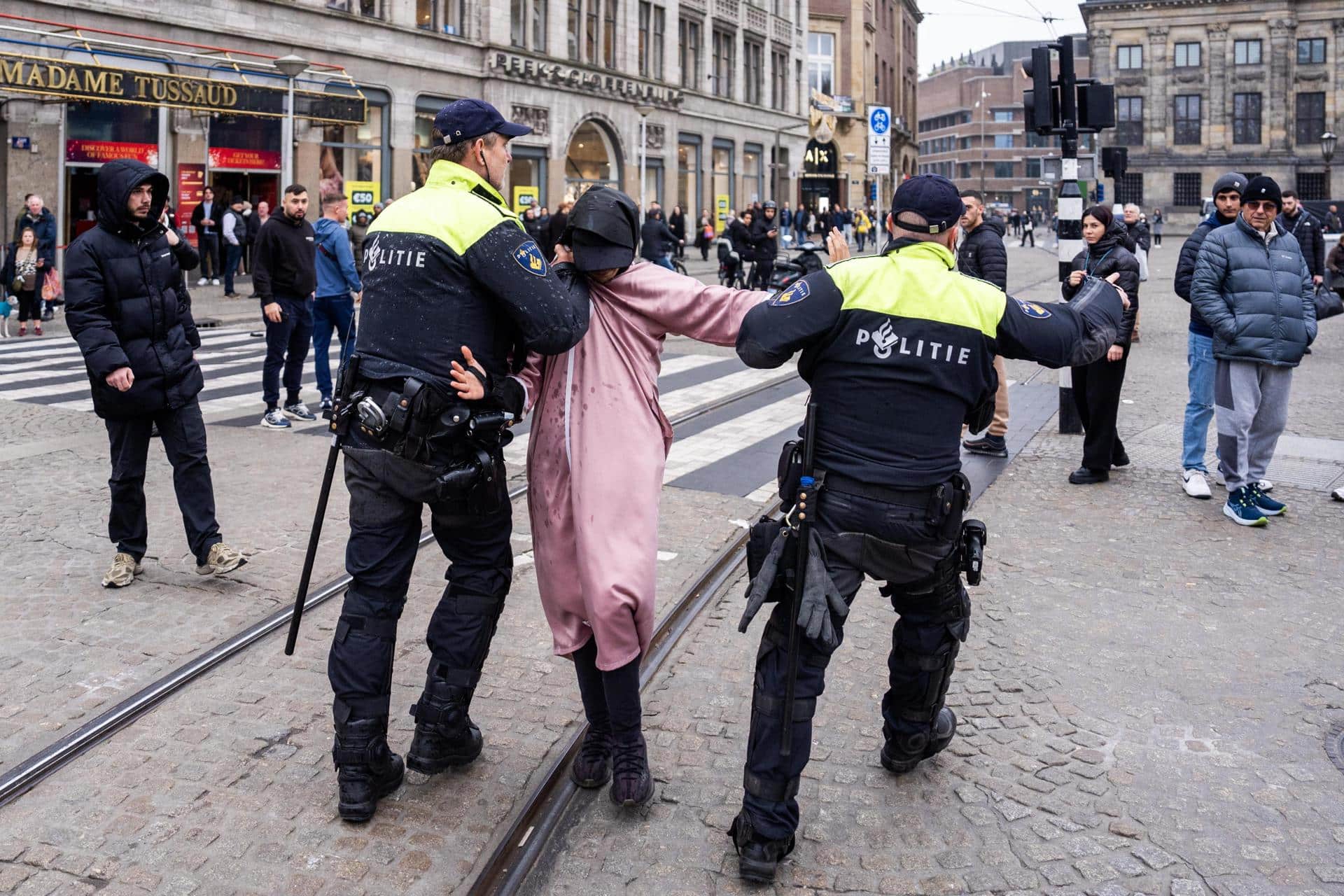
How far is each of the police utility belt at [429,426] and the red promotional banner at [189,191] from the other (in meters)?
22.9

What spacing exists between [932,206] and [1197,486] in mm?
5163

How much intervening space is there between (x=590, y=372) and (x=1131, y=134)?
86148 mm

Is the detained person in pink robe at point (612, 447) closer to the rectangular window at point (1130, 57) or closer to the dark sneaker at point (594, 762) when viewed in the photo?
the dark sneaker at point (594, 762)

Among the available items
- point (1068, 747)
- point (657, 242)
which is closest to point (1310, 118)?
point (657, 242)

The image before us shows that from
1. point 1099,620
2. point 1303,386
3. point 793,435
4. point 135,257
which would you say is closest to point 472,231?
point 135,257

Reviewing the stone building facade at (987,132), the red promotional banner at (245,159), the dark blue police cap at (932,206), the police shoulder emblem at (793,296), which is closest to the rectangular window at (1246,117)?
the stone building facade at (987,132)

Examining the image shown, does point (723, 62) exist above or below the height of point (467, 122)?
above

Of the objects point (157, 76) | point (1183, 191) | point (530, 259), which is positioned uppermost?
point (1183, 191)

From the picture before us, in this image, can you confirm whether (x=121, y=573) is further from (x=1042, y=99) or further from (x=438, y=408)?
(x=1042, y=99)

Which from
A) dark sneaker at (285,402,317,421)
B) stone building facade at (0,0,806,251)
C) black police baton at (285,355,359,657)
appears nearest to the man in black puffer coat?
black police baton at (285,355,359,657)

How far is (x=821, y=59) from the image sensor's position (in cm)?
6638

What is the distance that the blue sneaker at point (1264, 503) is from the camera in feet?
24.6

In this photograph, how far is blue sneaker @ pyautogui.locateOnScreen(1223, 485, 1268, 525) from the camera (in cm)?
742

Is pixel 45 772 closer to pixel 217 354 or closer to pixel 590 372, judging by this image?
pixel 590 372
